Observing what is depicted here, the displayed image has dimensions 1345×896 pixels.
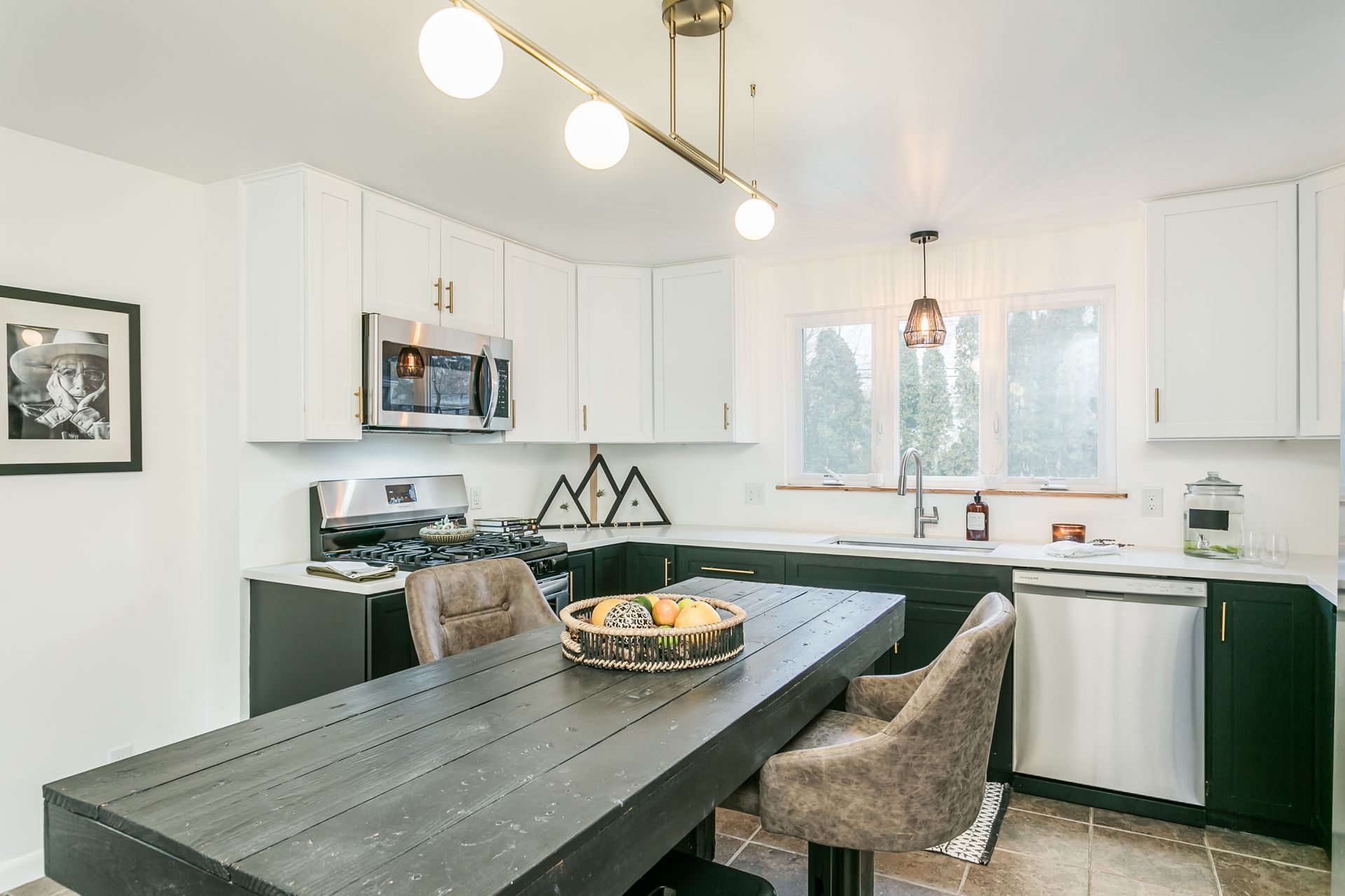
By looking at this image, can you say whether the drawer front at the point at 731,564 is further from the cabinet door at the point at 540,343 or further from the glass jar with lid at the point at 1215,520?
the glass jar with lid at the point at 1215,520

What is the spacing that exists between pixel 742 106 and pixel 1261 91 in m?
1.45

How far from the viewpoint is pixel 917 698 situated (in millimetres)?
1488

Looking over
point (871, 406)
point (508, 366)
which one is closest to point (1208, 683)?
point (871, 406)

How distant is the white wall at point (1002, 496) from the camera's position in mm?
3027

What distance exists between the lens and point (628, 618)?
166 cm

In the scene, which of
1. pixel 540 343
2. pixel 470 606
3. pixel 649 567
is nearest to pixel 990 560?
pixel 649 567

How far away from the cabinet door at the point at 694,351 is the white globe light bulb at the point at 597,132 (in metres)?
2.41

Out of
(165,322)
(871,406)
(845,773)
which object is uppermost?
(165,322)

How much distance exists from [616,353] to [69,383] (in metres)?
2.31

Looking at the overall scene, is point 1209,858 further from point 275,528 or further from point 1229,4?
point 275,528

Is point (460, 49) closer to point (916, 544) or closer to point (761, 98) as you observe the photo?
point (761, 98)

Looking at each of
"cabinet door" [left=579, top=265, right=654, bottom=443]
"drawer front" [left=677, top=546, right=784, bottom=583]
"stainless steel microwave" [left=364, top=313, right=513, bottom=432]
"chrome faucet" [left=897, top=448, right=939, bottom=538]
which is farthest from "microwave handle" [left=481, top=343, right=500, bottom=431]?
"chrome faucet" [left=897, top=448, right=939, bottom=538]

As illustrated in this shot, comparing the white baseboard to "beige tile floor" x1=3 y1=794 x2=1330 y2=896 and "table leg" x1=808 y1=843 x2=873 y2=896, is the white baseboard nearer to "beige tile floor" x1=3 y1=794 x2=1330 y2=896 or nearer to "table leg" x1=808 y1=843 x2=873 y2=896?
"beige tile floor" x1=3 y1=794 x2=1330 y2=896

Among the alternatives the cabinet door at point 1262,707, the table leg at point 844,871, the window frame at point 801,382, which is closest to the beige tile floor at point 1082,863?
the cabinet door at point 1262,707
